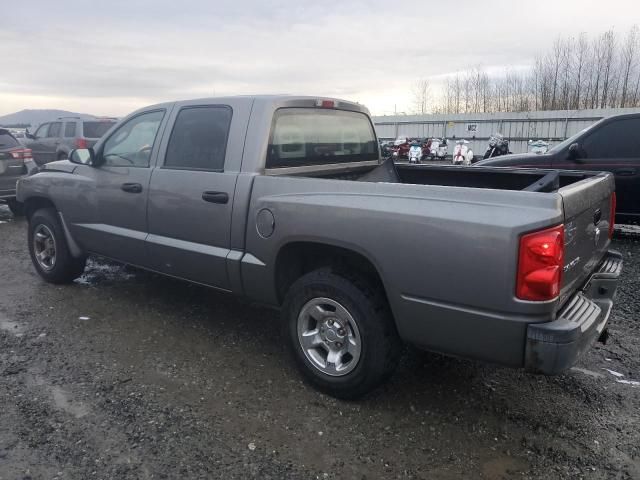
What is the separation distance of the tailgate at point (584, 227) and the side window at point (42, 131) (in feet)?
51.7

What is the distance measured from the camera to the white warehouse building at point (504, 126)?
23.5 metres

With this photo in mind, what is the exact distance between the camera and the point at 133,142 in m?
4.66

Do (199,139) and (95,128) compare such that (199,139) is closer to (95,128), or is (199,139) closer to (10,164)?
(10,164)

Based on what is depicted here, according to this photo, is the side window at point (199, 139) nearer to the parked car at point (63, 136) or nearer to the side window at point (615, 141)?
the side window at point (615, 141)

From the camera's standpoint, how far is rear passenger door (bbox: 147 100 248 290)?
3752 mm

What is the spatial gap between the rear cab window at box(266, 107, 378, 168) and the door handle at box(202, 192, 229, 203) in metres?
0.37

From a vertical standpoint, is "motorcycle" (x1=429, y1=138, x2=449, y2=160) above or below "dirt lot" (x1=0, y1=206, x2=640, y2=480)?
above

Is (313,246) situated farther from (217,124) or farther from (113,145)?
(113,145)

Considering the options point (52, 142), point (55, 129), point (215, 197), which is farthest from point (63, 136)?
point (215, 197)

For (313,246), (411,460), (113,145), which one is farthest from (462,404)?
(113,145)

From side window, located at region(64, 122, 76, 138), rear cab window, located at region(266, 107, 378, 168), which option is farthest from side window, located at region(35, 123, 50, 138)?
rear cab window, located at region(266, 107, 378, 168)

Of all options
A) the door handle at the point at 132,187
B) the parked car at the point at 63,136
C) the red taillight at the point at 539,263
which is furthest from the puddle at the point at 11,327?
the parked car at the point at 63,136

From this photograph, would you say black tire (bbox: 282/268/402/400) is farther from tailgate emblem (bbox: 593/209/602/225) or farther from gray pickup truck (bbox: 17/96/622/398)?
tailgate emblem (bbox: 593/209/602/225)

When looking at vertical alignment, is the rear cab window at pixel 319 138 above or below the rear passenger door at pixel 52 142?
above
